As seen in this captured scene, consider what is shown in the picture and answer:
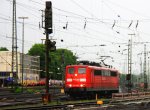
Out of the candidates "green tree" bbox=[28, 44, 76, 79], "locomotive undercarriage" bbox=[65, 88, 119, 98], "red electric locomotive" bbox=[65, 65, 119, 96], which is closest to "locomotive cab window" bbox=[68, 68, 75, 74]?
"red electric locomotive" bbox=[65, 65, 119, 96]

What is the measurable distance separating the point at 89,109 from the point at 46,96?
535cm

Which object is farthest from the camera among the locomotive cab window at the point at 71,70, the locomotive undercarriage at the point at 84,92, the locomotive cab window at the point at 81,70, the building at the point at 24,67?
the building at the point at 24,67

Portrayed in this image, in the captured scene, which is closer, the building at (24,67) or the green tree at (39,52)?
the building at (24,67)

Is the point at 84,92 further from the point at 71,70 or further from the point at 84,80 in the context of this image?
the point at 71,70

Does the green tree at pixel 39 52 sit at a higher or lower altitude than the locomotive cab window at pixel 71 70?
higher

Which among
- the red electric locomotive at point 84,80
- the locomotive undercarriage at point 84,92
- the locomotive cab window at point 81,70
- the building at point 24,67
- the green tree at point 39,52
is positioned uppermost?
the green tree at point 39,52

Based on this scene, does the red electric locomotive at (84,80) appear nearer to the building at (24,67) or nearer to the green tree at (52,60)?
the building at (24,67)

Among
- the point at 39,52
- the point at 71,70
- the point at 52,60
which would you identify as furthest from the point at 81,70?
the point at 39,52

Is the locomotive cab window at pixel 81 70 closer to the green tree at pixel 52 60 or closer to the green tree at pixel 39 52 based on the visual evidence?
the green tree at pixel 52 60

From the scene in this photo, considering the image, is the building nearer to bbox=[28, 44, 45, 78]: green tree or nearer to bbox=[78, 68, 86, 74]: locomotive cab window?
bbox=[28, 44, 45, 78]: green tree

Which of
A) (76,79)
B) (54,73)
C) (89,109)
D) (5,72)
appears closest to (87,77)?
(76,79)

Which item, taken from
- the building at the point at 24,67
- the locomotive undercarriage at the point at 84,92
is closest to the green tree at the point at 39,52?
the building at the point at 24,67

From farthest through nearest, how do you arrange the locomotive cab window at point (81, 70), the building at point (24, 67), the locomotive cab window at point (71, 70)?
the building at point (24, 67)
the locomotive cab window at point (71, 70)
the locomotive cab window at point (81, 70)

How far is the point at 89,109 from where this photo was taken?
1075 inches
